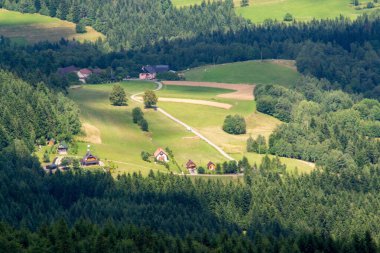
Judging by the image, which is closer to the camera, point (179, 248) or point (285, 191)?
point (179, 248)

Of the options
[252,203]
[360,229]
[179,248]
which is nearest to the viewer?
[179,248]

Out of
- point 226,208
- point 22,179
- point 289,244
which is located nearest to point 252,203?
point 226,208

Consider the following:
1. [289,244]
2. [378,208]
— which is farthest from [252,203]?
[289,244]

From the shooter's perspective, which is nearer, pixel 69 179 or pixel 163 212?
pixel 163 212

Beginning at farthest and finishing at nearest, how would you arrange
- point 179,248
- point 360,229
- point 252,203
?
1. point 252,203
2. point 360,229
3. point 179,248

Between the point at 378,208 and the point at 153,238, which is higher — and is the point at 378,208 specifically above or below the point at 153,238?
below

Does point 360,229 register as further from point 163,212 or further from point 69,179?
point 69,179

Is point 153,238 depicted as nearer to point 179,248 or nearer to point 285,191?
point 179,248
